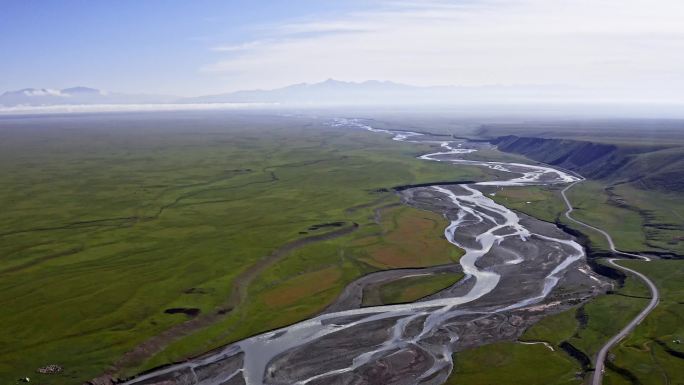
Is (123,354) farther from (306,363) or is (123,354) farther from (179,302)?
(306,363)

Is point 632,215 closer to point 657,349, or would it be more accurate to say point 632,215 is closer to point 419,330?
point 657,349

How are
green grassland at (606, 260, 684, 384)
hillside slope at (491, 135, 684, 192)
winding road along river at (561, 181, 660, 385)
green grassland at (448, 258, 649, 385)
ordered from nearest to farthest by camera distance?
green grassland at (606, 260, 684, 384)
green grassland at (448, 258, 649, 385)
winding road along river at (561, 181, 660, 385)
hillside slope at (491, 135, 684, 192)

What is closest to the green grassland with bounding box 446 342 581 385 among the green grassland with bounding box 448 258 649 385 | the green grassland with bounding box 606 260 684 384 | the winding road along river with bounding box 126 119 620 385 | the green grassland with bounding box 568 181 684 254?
the green grassland with bounding box 448 258 649 385

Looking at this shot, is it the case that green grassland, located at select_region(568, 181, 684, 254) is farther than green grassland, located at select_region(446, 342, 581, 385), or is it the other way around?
green grassland, located at select_region(568, 181, 684, 254)

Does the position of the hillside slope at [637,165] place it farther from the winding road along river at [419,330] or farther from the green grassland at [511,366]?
the green grassland at [511,366]

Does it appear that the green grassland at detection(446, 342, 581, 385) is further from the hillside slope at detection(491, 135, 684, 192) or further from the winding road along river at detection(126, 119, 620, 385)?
the hillside slope at detection(491, 135, 684, 192)

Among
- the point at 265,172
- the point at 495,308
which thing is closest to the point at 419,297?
the point at 495,308

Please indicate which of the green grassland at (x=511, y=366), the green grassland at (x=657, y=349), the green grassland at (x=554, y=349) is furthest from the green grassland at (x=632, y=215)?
the green grassland at (x=511, y=366)

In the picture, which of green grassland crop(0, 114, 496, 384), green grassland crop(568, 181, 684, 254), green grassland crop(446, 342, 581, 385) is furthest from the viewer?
green grassland crop(568, 181, 684, 254)
